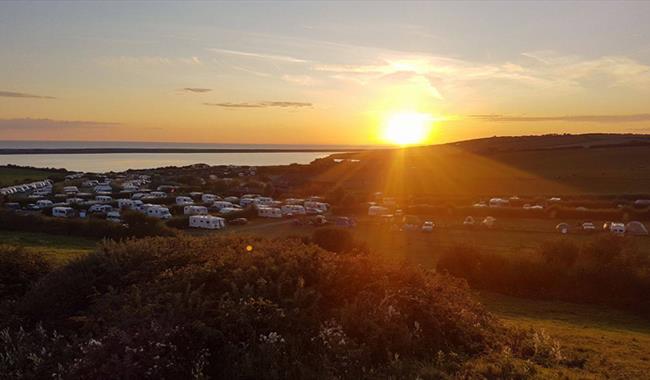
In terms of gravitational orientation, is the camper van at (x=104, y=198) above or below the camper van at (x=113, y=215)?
above

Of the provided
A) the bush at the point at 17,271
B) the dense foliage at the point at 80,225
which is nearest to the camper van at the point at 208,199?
the dense foliage at the point at 80,225

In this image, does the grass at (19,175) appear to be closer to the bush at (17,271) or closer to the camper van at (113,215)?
the camper van at (113,215)

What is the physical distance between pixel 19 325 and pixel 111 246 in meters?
2.00

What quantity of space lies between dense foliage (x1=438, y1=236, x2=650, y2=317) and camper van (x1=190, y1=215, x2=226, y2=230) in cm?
2043

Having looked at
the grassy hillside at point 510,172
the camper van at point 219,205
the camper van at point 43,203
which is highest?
the grassy hillside at point 510,172

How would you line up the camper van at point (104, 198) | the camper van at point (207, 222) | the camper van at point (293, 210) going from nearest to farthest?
the camper van at point (207, 222) < the camper van at point (293, 210) < the camper van at point (104, 198)

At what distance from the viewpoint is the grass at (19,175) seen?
71244 millimetres

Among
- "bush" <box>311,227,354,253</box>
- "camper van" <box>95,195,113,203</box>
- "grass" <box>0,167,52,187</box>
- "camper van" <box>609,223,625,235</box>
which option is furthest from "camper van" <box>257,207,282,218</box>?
"grass" <box>0,167,52,187</box>

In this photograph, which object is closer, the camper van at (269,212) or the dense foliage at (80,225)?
the dense foliage at (80,225)

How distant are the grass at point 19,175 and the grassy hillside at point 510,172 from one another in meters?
36.4

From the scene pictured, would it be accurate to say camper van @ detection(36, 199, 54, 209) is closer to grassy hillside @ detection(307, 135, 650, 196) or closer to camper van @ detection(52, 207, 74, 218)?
camper van @ detection(52, 207, 74, 218)

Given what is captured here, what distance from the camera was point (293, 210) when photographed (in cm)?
4675

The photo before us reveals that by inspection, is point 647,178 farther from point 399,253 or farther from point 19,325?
point 19,325

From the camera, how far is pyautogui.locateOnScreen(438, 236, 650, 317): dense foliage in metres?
20.5
